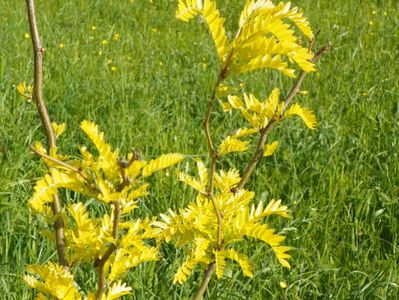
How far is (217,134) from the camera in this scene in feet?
9.78

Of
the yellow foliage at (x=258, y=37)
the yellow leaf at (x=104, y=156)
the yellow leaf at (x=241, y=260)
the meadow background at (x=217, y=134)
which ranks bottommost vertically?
the meadow background at (x=217, y=134)

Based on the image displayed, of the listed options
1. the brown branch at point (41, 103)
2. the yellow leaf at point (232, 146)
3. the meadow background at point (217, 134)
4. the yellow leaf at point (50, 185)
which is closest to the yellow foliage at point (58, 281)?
the brown branch at point (41, 103)

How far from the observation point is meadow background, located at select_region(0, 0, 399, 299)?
79.9 inches

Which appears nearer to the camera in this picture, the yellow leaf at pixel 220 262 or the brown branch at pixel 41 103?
the brown branch at pixel 41 103

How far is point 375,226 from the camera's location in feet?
7.88

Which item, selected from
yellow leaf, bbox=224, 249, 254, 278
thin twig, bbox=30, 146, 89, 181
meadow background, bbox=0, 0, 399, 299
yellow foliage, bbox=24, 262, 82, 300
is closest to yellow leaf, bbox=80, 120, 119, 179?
thin twig, bbox=30, 146, 89, 181

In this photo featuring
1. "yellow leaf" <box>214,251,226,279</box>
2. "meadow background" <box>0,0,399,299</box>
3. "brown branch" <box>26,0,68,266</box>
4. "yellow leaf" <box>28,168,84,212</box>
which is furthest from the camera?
"meadow background" <box>0,0,399,299</box>

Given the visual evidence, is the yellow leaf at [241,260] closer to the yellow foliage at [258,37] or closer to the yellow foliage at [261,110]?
the yellow foliage at [261,110]

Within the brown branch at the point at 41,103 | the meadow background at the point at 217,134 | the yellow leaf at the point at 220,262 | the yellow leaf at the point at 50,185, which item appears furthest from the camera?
the meadow background at the point at 217,134

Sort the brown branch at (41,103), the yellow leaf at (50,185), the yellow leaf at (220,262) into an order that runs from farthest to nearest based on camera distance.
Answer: the yellow leaf at (220,262) < the brown branch at (41,103) < the yellow leaf at (50,185)

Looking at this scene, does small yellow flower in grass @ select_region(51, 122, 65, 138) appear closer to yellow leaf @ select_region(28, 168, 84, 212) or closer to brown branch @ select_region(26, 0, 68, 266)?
brown branch @ select_region(26, 0, 68, 266)

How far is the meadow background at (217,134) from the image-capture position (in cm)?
203

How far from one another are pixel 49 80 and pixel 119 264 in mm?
2516

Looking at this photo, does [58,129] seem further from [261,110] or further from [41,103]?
[261,110]
